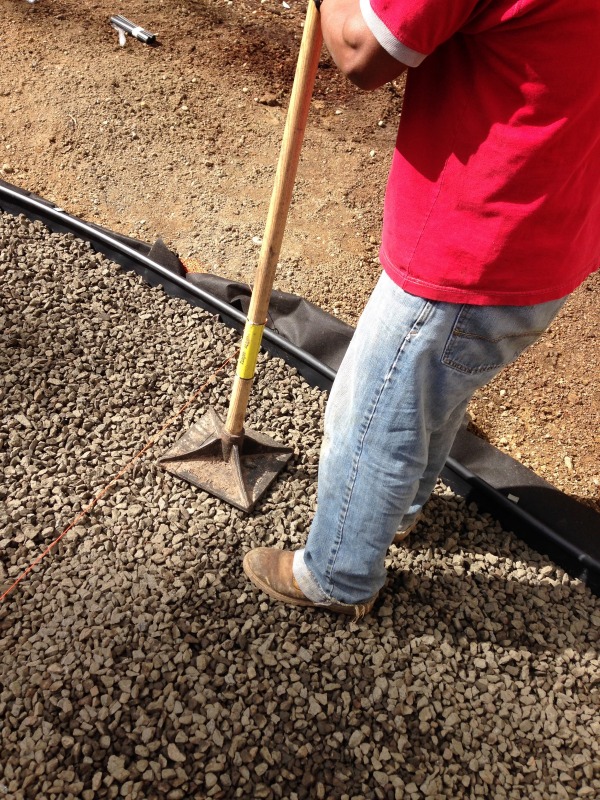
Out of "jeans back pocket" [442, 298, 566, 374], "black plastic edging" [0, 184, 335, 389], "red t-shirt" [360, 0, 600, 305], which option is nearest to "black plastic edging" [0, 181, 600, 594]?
"black plastic edging" [0, 184, 335, 389]

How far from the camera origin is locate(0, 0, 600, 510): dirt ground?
9.82 feet

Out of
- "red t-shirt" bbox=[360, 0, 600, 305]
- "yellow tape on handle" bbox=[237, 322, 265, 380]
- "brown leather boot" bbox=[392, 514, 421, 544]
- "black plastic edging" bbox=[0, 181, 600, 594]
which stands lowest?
"brown leather boot" bbox=[392, 514, 421, 544]

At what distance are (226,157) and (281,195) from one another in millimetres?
2398

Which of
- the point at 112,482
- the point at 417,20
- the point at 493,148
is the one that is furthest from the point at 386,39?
the point at 112,482

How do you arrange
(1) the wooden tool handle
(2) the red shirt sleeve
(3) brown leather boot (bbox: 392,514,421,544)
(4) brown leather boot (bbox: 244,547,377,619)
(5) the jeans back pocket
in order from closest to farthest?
(2) the red shirt sleeve, (5) the jeans back pocket, (1) the wooden tool handle, (4) brown leather boot (bbox: 244,547,377,619), (3) brown leather boot (bbox: 392,514,421,544)

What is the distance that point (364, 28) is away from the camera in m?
1.05

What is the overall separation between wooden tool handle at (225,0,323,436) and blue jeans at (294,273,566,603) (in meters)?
0.37

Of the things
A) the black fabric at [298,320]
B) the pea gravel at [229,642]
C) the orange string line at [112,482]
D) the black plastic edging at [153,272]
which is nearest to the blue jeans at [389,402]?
the pea gravel at [229,642]

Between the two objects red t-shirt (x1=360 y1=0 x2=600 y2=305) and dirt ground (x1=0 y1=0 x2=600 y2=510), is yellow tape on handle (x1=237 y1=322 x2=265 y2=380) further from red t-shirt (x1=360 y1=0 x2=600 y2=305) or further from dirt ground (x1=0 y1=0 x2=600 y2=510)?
dirt ground (x1=0 y1=0 x2=600 y2=510)

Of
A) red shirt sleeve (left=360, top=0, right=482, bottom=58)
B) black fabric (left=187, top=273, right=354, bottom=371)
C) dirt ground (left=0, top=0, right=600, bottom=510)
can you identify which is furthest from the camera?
dirt ground (left=0, top=0, right=600, bottom=510)

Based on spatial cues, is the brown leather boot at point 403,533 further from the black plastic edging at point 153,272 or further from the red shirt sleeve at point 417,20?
the red shirt sleeve at point 417,20

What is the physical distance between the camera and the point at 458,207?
1199 millimetres

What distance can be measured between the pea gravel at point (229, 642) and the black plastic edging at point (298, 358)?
0.19 feet

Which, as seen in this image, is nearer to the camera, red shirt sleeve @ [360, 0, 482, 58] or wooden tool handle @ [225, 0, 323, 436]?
red shirt sleeve @ [360, 0, 482, 58]
